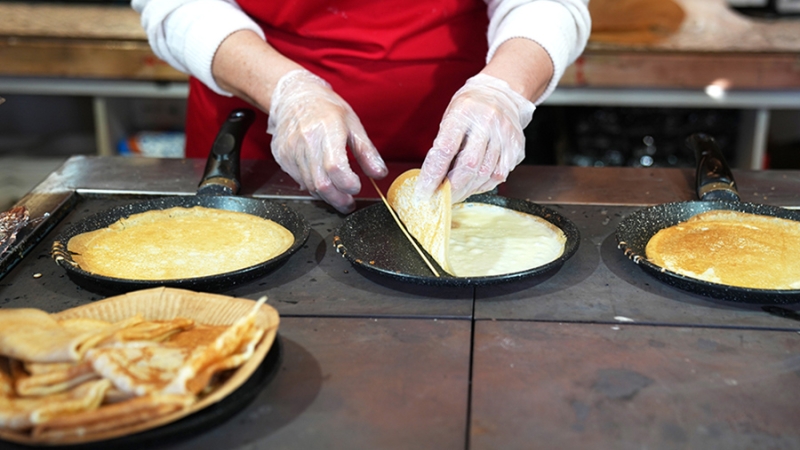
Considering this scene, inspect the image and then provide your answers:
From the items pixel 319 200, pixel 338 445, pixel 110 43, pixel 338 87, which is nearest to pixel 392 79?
pixel 338 87

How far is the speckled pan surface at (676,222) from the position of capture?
51.4 inches

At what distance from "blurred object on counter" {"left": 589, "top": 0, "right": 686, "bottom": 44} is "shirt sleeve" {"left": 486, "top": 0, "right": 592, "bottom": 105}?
1.22m

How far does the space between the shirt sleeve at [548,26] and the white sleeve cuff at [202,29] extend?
0.66m

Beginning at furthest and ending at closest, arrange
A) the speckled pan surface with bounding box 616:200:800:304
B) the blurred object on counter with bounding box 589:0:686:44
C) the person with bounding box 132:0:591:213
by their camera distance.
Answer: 1. the blurred object on counter with bounding box 589:0:686:44
2. the person with bounding box 132:0:591:213
3. the speckled pan surface with bounding box 616:200:800:304

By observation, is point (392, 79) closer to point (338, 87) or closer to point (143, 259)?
point (338, 87)

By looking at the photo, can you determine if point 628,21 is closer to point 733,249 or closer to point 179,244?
point 733,249

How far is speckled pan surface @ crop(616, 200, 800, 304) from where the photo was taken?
1.31m

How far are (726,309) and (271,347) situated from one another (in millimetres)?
799

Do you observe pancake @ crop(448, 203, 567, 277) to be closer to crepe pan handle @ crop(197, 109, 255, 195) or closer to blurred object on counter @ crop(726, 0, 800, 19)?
crepe pan handle @ crop(197, 109, 255, 195)

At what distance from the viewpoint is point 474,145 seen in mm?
1582

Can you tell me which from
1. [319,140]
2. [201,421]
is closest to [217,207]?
[319,140]

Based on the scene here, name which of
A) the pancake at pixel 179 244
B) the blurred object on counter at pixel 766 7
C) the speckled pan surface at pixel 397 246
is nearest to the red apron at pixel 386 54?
the speckled pan surface at pixel 397 246

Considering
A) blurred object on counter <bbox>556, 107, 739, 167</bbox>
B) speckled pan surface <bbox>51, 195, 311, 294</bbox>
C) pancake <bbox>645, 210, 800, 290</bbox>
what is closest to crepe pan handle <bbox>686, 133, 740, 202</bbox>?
pancake <bbox>645, 210, 800, 290</bbox>

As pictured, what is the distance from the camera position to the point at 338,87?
2.17 metres
